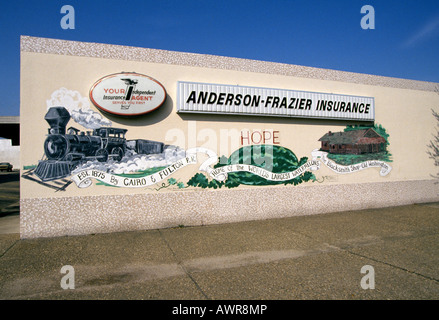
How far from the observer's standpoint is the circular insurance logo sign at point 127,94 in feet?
23.5

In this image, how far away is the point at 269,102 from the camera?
861 centimetres

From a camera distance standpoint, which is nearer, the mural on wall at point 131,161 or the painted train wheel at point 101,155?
the mural on wall at point 131,161

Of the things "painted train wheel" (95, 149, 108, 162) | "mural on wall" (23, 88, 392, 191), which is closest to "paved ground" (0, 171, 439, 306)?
"mural on wall" (23, 88, 392, 191)

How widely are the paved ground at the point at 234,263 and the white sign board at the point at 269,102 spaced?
10.5 ft

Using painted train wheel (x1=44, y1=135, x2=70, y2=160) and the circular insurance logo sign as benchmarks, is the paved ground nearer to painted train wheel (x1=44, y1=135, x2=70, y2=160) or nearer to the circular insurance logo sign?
painted train wheel (x1=44, y1=135, x2=70, y2=160)

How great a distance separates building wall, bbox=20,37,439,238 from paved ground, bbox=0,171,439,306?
1.97 ft

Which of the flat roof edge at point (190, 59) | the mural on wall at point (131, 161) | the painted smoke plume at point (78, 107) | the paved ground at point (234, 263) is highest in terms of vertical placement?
the flat roof edge at point (190, 59)

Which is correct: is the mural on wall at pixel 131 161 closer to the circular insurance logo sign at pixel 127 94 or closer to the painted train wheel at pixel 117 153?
the painted train wheel at pixel 117 153

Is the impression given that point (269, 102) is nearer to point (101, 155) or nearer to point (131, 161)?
point (131, 161)

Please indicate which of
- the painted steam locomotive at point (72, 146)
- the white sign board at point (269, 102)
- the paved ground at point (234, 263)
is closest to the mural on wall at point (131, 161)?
the painted steam locomotive at point (72, 146)

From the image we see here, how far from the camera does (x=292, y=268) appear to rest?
4910 millimetres

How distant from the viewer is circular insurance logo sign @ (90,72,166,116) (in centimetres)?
718
